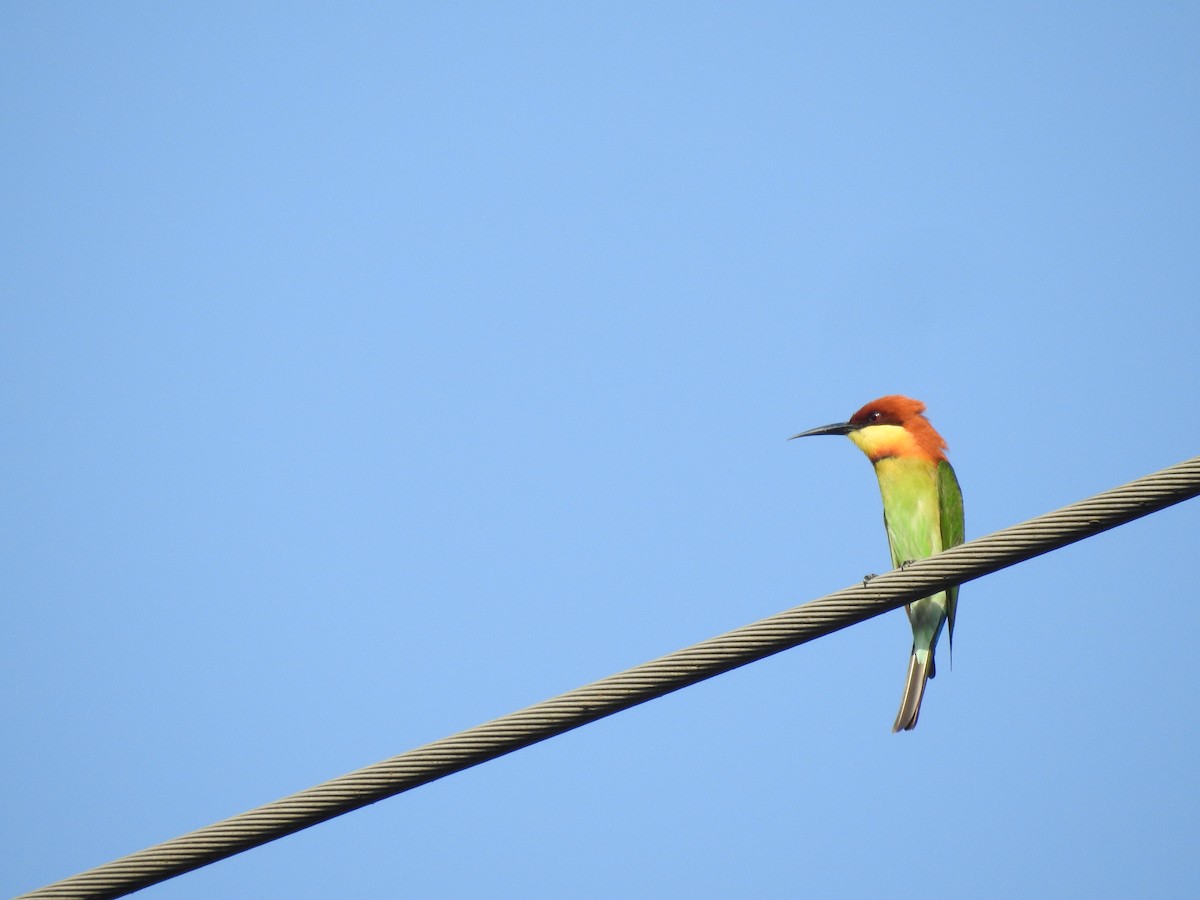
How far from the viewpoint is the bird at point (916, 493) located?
5.64 meters

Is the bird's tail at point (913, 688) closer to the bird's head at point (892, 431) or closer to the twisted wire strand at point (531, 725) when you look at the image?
the bird's head at point (892, 431)

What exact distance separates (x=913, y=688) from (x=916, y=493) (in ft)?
3.48

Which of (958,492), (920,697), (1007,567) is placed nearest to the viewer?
(1007,567)

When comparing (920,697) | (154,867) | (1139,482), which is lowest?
(920,697)

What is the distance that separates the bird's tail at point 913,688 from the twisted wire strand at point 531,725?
295 cm

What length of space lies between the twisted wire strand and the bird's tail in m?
2.95

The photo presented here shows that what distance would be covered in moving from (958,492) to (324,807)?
4436 millimetres

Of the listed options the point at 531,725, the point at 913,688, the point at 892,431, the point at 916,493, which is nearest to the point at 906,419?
the point at 892,431

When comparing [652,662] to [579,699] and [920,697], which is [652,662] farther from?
[920,697]

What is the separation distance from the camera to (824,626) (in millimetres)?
2443

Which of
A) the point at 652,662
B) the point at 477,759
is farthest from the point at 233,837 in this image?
the point at 652,662

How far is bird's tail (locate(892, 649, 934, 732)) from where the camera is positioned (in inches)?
203

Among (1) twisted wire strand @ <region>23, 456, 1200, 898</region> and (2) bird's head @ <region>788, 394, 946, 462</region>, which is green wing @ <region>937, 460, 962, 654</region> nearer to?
(2) bird's head @ <region>788, 394, 946, 462</region>

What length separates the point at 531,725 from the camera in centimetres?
232
